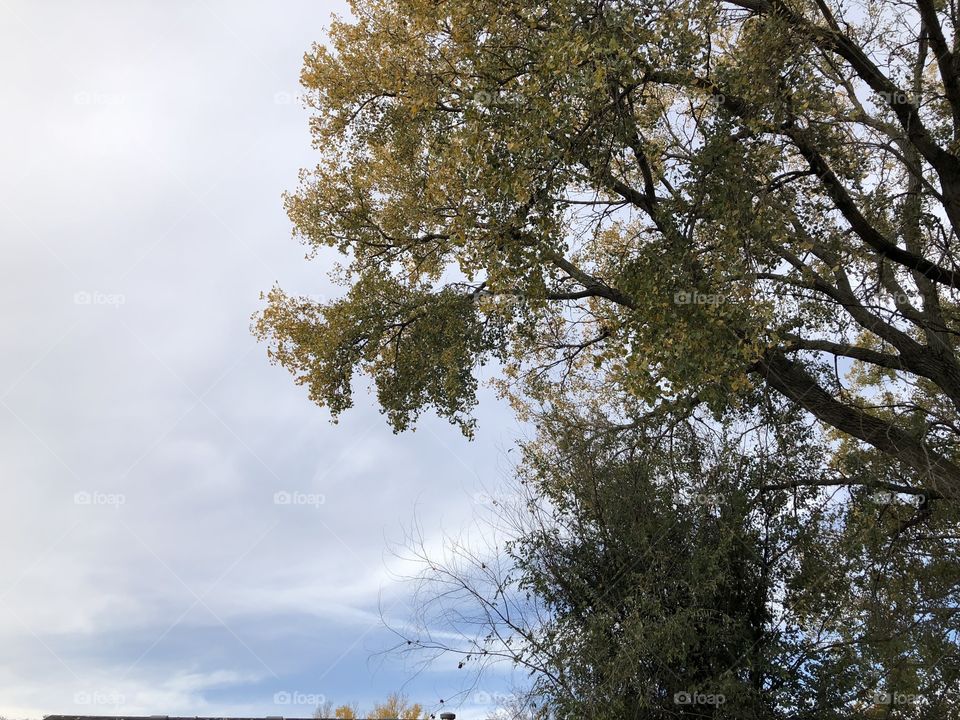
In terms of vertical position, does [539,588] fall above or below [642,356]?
below

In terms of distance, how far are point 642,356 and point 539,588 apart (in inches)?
113

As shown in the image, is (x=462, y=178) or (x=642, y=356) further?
(x=462, y=178)

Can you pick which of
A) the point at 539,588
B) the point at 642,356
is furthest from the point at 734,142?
the point at 539,588

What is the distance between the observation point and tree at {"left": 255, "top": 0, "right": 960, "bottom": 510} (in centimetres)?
825

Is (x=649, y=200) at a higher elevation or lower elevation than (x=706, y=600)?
higher

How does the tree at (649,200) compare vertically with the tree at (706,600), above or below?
above

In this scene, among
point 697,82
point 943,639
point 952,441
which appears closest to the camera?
point 697,82

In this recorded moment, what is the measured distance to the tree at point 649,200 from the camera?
8.25m

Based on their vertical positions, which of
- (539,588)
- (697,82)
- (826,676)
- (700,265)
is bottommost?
(826,676)

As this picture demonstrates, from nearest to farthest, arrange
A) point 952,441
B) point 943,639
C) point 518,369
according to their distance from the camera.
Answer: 1. point 943,639
2. point 952,441
3. point 518,369

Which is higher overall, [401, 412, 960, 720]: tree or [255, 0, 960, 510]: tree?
[255, 0, 960, 510]: tree

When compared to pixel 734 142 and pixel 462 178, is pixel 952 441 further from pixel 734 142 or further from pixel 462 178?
pixel 462 178

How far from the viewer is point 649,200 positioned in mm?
9648

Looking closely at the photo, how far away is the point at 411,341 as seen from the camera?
11930mm
